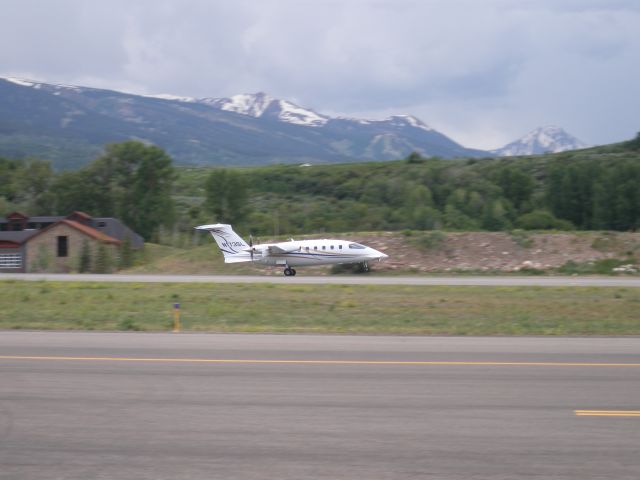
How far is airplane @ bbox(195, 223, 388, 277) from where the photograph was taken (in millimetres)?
45812

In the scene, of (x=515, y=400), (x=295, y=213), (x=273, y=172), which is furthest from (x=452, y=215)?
(x=273, y=172)

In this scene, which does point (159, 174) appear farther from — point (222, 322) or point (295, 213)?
point (222, 322)

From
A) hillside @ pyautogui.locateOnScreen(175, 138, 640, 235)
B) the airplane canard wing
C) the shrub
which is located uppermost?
hillside @ pyautogui.locateOnScreen(175, 138, 640, 235)

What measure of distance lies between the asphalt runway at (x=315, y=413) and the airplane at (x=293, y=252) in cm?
2995

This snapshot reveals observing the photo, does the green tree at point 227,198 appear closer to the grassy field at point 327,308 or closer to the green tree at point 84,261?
the green tree at point 84,261

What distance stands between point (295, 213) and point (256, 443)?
86.5 metres

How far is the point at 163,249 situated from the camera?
74938 mm

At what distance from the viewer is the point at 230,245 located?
157 ft

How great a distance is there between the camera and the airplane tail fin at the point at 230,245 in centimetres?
4762

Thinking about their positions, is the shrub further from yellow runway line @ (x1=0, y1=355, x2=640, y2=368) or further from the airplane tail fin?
yellow runway line @ (x1=0, y1=355, x2=640, y2=368)

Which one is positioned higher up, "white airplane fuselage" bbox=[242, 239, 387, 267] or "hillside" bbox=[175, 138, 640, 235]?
"hillside" bbox=[175, 138, 640, 235]

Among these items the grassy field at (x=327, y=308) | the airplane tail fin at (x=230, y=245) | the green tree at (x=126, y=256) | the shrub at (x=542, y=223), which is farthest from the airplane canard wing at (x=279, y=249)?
the shrub at (x=542, y=223)

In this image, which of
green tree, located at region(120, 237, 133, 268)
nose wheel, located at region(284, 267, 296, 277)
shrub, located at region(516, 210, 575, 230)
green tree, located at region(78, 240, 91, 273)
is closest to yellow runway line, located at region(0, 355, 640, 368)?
nose wheel, located at region(284, 267, 296, 277)

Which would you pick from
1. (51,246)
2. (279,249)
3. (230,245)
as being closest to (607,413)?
(279,249)
